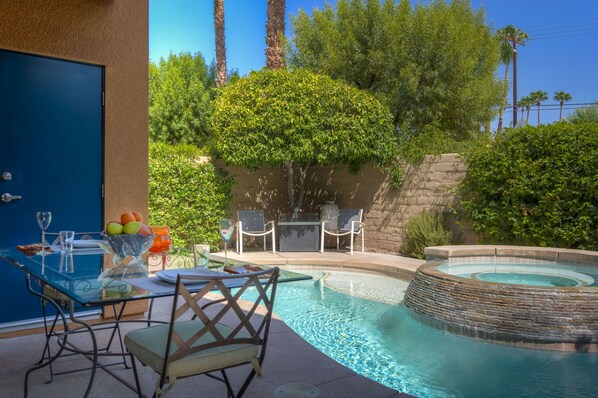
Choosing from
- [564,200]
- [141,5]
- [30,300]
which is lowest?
[30,300]

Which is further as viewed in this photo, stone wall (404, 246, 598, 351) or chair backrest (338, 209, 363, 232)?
chair backrest (338, 209, 363, 232)

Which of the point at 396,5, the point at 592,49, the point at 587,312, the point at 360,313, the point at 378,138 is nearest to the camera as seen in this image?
the point at 587,312

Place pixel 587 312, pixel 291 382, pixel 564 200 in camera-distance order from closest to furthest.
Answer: pixel 291 382, pixel 587 312, pixel 564 200

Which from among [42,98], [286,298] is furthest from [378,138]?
[42,98]

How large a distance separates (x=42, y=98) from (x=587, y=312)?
14.8ft

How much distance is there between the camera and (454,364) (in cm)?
377

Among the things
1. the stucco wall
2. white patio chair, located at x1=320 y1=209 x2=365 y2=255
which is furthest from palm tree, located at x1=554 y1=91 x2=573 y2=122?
white patio chair, located at x1=320 y1=209 x2=365 y2=255

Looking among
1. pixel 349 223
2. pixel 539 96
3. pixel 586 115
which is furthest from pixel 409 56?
pixel 539 96

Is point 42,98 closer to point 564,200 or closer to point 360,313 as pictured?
point 360,313

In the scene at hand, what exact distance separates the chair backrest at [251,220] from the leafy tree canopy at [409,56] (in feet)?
13.9

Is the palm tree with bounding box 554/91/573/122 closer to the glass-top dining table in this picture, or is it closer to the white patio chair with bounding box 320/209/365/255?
the white patio chair with bounding box 320/209/365/255

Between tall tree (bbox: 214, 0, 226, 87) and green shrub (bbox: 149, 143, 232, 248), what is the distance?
6.90 m

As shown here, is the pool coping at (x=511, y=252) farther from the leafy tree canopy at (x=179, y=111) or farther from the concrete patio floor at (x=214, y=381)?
the leafy tree canopy at (x=179, y=111)

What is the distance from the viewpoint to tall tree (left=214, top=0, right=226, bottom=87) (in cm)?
1516
